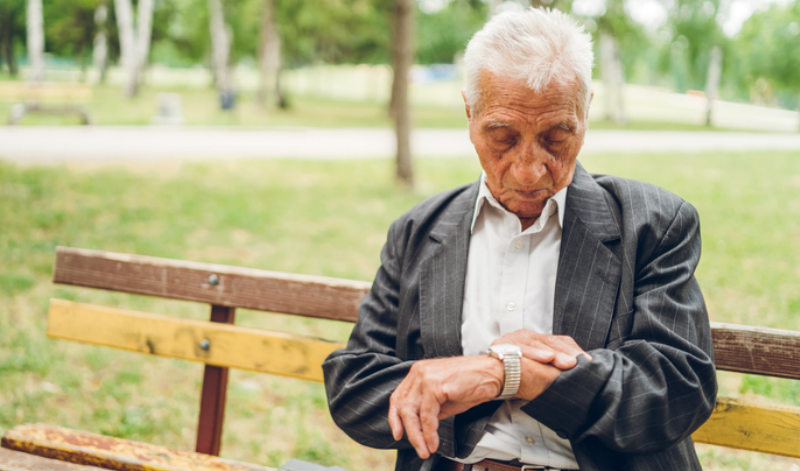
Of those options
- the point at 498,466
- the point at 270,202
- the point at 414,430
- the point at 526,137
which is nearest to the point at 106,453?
the point at 414,430

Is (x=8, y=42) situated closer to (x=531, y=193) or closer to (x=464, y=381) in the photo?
(x=531, y=193)

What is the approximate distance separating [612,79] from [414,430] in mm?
31977

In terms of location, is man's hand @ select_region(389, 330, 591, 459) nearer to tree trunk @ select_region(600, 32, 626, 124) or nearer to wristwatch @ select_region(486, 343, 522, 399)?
wristwatch @ select_region(486, 343, 522, 399)

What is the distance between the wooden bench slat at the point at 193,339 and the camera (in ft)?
8.95

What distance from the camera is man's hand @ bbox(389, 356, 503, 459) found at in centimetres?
182

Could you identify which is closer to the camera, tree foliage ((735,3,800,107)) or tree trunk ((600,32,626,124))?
tree foliage ((735,3,800,107))

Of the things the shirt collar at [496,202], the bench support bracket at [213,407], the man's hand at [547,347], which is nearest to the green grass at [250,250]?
the bench support bracket at [213,407]

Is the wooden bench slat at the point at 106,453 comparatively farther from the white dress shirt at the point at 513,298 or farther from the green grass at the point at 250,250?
the green grass at the point at 250,250

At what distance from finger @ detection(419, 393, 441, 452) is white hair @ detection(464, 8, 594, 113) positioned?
2.51 ft

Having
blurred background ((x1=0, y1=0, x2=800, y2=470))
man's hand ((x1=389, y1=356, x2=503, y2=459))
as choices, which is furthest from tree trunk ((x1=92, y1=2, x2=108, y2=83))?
man's hand ((x1=389, y1=356, x2=503, y2=459))

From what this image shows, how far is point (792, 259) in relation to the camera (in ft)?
24.7

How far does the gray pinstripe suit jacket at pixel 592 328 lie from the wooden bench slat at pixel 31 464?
88 centimetres

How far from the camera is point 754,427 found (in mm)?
2244

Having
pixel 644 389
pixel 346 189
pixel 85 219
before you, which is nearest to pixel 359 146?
pixel 346 189
